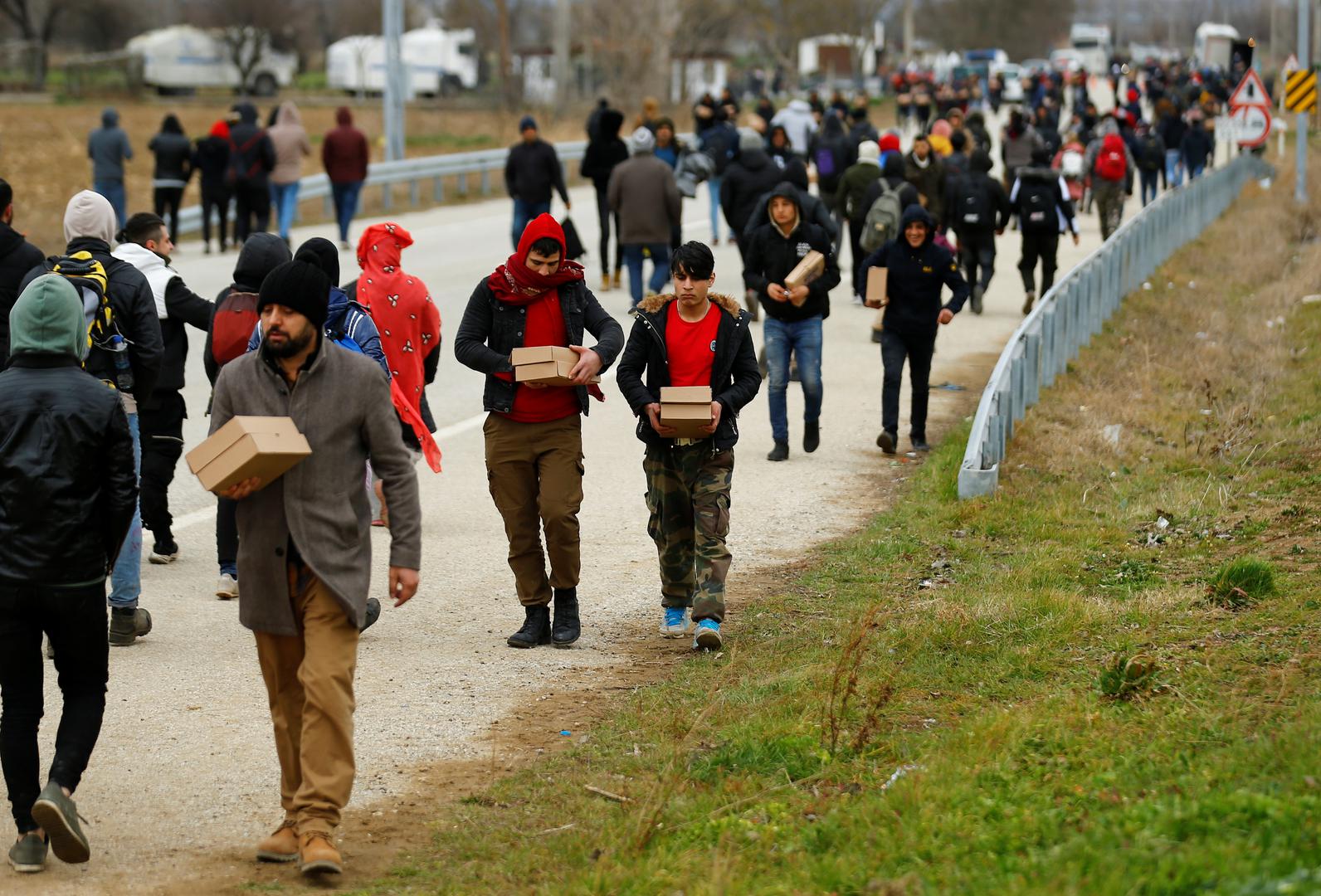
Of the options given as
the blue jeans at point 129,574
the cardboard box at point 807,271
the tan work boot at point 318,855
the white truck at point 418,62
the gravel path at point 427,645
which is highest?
the white truck at point 418,62

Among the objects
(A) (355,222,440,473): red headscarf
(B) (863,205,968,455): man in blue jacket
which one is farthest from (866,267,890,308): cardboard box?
(A) (355,222,440,473): red headscarf

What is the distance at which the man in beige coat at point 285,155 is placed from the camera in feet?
78.5

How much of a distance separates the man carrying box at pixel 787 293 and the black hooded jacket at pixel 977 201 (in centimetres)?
675

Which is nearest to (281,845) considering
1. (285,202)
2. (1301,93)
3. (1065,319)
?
(1065,319)

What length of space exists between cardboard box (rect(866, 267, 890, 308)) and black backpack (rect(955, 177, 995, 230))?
677cm

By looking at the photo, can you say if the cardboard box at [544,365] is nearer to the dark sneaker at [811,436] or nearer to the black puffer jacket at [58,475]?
the black puffer jacket at [58,475]

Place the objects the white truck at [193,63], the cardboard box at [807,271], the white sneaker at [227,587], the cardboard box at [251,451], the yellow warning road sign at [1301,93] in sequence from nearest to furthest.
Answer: the cardboard box at [251,451] → the white sneaker at [227,587] → the cardboard box at [807,271] → the yellow warning road sign at [1301,93] → the white truck at [193,63]

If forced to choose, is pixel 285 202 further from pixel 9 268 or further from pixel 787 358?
pixel 9 268

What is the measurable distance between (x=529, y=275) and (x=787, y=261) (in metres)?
4.81

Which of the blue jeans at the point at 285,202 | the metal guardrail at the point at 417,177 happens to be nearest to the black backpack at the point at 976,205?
the blue jeans at the point at 285,202

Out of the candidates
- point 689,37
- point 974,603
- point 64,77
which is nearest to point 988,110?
point 689,37

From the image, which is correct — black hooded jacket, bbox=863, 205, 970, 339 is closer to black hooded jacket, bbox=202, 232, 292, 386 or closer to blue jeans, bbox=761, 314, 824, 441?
blue jeans, bbox=761, 314, 824, 441

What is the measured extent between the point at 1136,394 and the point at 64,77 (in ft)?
214

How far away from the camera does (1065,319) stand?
15141mm
